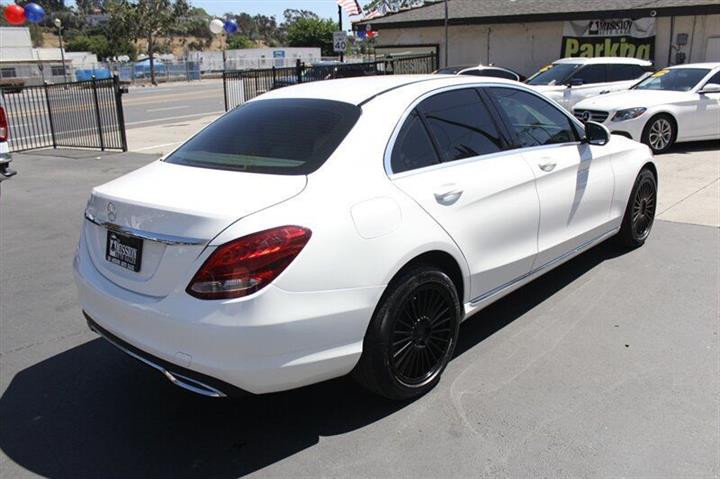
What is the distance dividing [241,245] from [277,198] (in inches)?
12.7

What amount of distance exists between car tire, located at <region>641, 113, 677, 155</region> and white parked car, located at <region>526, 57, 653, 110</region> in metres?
3.05

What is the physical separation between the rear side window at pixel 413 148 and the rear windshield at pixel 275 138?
29cm

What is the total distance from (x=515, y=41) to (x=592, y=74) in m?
8.21

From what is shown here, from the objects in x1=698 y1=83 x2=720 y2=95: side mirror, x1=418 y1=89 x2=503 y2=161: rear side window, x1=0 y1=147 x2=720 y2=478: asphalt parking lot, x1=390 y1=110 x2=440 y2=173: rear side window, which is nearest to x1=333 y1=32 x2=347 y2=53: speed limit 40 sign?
x1=698 y1=83 x2=720 y2=95: side mirror

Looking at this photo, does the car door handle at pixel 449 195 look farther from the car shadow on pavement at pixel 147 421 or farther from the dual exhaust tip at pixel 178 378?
the dual exhaust tip at pixel 178 378

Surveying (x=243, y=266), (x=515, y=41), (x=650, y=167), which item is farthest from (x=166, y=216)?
(x=515, y=41)

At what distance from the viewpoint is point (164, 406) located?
3510mm

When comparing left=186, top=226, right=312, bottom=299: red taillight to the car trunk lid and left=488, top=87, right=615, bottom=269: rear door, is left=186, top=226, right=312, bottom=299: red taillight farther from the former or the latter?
left=488, top=87, right=615, bottom=269: rear door

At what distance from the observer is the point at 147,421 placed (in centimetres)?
336

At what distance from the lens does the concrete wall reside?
724 inches

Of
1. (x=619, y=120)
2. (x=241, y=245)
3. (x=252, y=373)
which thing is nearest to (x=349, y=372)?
(x=252, y=373)

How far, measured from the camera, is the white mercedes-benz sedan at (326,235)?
278 cm

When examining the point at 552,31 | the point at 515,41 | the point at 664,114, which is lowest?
the point at 664,114

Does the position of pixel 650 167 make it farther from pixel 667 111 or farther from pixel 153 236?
pixel 667 111
